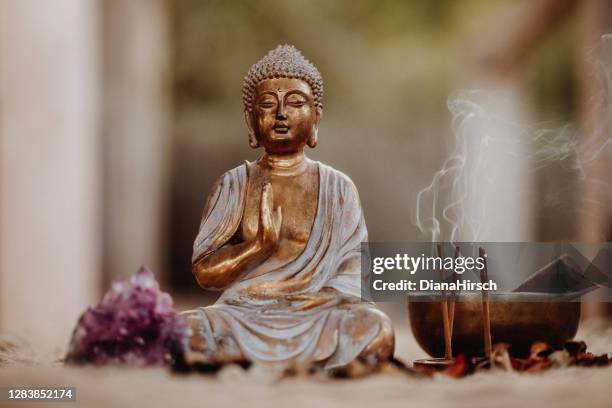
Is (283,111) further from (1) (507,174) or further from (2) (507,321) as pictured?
(1) (507,174)

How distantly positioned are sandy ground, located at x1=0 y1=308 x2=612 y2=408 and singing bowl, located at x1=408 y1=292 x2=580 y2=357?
0.20 metres

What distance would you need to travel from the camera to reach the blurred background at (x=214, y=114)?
4.67 meters

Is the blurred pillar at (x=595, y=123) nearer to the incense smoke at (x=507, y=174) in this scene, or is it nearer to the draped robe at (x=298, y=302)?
the incense smoke at (x=507, y=174)

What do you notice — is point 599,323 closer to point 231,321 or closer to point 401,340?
point 401,340

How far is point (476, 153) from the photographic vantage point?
19.6 ft

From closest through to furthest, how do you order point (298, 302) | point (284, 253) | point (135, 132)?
point (298, 302) < point (284, 253) < point (135, 132)

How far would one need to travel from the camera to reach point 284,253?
11.3 ft

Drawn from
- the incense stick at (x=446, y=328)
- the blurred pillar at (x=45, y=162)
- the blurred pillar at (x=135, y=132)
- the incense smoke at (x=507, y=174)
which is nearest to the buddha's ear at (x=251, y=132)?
the incense stick at (x=446, y=328)

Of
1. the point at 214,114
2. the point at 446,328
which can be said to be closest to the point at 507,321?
the point at 446,328

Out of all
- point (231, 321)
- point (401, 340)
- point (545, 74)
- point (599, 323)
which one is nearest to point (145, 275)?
point (231, 321)

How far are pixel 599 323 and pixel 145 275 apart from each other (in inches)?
102

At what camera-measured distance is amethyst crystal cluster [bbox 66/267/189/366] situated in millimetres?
3080

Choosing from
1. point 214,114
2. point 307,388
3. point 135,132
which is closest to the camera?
point 307,388

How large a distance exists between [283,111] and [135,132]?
334cm
